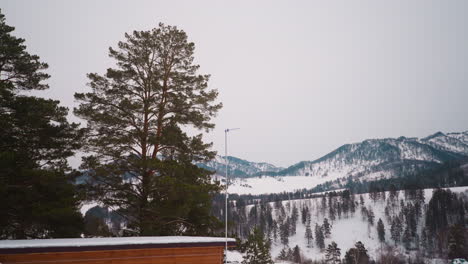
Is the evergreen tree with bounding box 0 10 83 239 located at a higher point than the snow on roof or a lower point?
higher

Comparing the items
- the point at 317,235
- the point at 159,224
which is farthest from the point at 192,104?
the point at 317,235

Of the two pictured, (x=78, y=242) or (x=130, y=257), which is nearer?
(x=78, y=242)

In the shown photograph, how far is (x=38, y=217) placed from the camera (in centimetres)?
1427

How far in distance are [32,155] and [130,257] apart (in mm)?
9993

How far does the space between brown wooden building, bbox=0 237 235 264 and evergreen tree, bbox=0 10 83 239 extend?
5469mm

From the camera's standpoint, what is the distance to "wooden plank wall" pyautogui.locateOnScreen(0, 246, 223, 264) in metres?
8.77

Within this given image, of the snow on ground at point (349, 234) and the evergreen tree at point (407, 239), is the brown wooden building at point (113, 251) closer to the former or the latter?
the snow on ground at point (349, 234)

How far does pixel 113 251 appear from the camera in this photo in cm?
966

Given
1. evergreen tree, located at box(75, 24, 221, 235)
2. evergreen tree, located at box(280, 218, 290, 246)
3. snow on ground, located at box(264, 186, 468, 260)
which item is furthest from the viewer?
evergreen tree, located at box(280, 218, 290, 246)

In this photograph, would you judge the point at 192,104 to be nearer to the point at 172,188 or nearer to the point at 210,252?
the point at 172,188

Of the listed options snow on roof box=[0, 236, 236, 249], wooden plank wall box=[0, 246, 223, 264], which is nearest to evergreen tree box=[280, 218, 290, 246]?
wooden plank wall box=[0, 246, 223, 264]

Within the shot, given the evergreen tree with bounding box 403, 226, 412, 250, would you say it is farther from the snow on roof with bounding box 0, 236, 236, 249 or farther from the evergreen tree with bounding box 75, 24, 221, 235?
the snow on roof with bounding box 0, 236, 236, 249

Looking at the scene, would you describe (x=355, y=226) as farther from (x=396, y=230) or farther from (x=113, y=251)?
(x=113, y=251)

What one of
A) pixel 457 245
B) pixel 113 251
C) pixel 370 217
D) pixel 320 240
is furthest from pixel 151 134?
pixel 370 217
